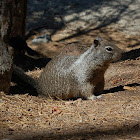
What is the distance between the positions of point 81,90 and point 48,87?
0.63 m

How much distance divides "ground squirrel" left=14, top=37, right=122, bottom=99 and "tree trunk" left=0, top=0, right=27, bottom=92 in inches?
28.5

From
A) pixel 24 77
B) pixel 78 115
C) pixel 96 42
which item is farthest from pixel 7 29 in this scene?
pixel 78 115

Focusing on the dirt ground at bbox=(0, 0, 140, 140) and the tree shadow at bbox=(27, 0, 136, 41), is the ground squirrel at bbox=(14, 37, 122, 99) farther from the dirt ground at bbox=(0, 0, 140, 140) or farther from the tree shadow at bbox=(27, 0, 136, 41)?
the tree shadow at bbox=(27, 0, 136, 41)

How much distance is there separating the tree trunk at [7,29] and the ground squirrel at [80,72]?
2.38 ft

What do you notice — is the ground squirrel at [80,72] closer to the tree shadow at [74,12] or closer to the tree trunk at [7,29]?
the tree trunk at [7,29]

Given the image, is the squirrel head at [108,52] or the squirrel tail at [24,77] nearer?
the squirrel head at [108,52]

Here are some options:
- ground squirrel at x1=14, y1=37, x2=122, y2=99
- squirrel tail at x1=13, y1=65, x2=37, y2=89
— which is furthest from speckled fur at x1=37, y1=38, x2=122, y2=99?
squirrel tail at x1=13, y1=65, x2=37, y2=89

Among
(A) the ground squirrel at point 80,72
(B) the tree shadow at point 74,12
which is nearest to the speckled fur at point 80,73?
(A) the ground squirrel at point 80,72

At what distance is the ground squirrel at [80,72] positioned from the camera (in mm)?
4539

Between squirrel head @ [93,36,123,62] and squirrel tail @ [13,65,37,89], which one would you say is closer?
squirrel head @ [93,36,123,62]

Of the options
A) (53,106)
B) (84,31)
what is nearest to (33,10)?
(84,31)

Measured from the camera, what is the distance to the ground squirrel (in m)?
4.54

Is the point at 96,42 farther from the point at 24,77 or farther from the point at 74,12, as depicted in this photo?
the point at 74,12

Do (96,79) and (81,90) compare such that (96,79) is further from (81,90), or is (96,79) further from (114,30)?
(114,30)
